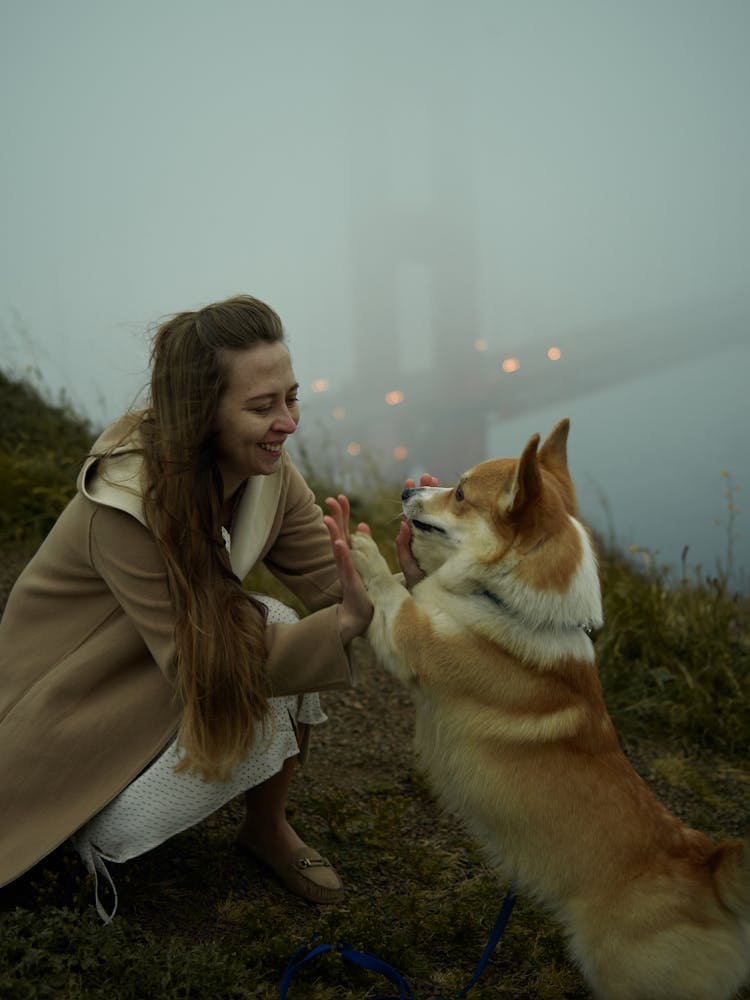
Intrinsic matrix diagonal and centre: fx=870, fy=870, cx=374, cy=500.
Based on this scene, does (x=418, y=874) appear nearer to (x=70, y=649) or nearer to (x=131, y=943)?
(x=131, y=943)

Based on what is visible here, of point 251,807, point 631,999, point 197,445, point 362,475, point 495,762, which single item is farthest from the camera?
point 362,475

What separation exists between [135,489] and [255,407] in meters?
0.37

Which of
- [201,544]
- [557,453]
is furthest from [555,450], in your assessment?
[201,544]

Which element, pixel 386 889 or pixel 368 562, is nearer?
pixel 368 562

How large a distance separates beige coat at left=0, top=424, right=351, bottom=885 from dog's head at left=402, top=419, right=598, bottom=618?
353 mm

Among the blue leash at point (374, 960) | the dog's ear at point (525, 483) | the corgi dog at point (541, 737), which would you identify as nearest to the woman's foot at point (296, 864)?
the blue leash at point (374, 960)

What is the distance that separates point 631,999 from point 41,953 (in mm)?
1355

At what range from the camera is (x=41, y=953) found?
79.1 inches

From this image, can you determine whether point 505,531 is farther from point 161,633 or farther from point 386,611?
point 161,633

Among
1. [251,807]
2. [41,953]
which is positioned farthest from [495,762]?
[41,953]

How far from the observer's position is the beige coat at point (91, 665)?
221 cm

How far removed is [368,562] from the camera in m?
2.24

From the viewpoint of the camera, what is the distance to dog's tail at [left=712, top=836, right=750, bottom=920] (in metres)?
1.88

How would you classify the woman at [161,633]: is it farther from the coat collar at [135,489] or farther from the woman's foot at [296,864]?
the woman's foot at [296,864]
